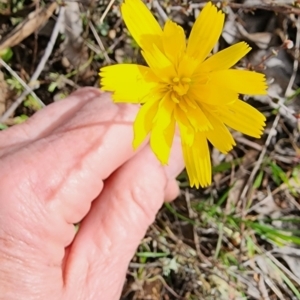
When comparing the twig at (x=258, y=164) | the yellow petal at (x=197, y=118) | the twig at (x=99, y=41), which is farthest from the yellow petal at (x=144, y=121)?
the twig at (x=258, y=164)

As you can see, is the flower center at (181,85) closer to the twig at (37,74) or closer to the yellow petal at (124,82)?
the yellow petal at (124,82)

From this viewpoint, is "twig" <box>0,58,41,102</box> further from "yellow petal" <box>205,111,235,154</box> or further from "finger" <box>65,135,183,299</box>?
"yellow petal" <box>205,111,235,154</box>

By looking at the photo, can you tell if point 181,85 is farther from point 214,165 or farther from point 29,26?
point 29,26

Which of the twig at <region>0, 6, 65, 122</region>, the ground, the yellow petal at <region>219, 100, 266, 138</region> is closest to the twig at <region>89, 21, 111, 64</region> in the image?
the ground

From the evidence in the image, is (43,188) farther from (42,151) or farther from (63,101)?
(63,101)

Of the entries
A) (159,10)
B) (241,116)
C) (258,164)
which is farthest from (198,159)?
(258,164)
